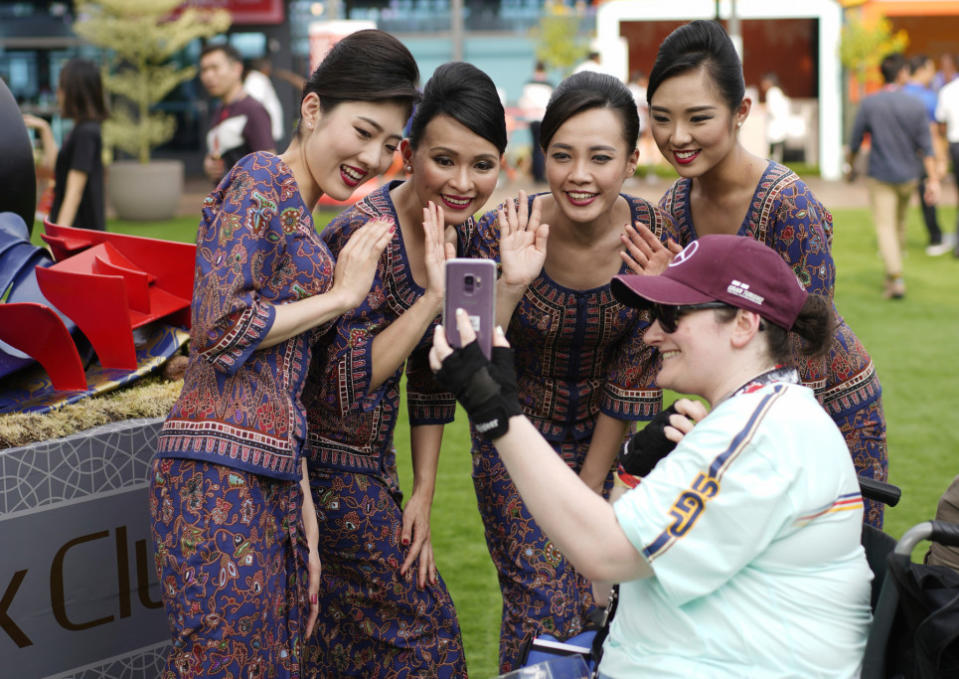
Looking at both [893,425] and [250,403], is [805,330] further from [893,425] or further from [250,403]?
[893,425]

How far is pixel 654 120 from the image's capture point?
3135 mm

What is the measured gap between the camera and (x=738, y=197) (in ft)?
10.3

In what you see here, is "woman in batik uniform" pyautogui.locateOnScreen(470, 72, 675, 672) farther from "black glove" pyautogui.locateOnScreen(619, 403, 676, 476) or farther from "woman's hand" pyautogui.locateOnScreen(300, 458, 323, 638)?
"black glove" pyautogui.locateOnScreen(619, 403, 676, 476)

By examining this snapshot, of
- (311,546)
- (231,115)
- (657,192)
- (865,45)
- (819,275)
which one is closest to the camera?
(311,546)

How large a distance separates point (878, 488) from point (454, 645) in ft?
3.87

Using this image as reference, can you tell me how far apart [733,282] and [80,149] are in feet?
20.1

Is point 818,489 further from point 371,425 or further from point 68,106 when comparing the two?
point 68,106

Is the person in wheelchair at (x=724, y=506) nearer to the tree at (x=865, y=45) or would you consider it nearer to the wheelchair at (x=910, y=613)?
the wheelchair at (x=910, y=613)

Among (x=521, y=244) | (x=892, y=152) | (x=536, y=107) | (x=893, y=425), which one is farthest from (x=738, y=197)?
Answer: (x=536, y=107)

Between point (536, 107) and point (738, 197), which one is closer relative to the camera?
point (738, 197)

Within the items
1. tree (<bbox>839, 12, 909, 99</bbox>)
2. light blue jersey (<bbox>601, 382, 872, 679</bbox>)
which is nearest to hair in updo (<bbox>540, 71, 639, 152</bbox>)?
light blue jersey (<bbox>601, 382, 872, 679</bbox>)

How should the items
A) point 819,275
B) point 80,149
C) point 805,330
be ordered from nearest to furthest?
1. point 805,330
2. point 819,275
3. point 80,149

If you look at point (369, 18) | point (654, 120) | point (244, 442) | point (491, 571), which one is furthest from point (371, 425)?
point (369, 18)

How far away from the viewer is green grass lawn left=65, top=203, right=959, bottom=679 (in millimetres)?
4312
